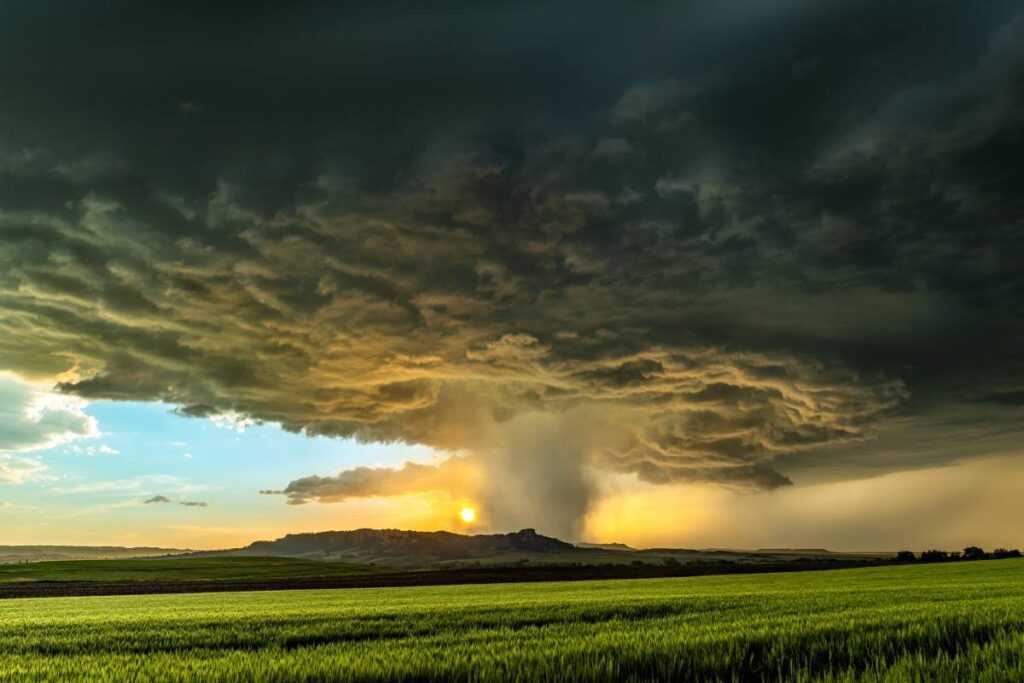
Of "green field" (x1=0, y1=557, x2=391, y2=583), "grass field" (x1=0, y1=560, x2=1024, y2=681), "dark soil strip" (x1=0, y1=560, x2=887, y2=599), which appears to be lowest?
"green field" (x1=0, y1=557, x2=391, y2=583)

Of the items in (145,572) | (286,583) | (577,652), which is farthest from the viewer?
(145,572)

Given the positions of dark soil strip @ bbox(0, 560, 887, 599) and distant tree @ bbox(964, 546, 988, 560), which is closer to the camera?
dark soil strip @ bbox(0, 560, 887, 599)

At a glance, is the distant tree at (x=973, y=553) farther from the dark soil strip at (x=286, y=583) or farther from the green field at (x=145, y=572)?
the green field at (x=145, y=572)

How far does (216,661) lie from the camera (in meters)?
10.3

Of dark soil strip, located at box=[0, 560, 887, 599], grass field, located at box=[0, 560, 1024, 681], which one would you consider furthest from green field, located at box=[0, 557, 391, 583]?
grass field, located at box=[0, 560, 1024, 681]

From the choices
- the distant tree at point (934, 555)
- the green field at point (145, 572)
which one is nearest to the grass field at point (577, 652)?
the green field at point (145, 572)

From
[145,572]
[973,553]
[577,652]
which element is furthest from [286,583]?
[973,553]

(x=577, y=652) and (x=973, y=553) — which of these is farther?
(x=973, y=553)

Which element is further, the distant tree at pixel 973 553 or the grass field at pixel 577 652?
the distant tree at pixel 973 553

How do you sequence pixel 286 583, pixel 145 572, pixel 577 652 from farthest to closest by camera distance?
pixel 145 572
pixel 286 583
pixel 577 652

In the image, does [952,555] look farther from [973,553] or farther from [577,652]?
[577,652]

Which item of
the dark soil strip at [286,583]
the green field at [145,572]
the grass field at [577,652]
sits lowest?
the green field at [145,572]

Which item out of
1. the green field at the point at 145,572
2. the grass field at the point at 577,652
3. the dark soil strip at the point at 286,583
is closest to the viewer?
the grass field at the point at 577,652

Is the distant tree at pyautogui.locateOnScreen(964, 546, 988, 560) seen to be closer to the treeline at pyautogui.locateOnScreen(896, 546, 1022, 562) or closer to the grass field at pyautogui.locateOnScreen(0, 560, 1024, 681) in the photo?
the treeline at pyautogui.locateOnScreen(896, 546, 1022, 562)
